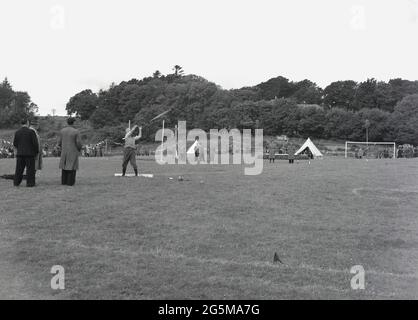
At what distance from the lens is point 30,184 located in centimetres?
1852

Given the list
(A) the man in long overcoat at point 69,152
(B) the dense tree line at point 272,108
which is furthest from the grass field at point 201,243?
(B) the dense tree line at point 272,108

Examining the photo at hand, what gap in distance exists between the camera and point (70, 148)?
19.0 meters

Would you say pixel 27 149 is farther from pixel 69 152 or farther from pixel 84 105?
pixel 84 105

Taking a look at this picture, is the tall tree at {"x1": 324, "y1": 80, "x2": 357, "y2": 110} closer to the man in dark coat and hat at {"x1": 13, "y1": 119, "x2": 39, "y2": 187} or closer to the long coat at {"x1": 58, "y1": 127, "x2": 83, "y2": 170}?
the long coat at {"x1": 58, "y1": 127, "x2": 83, "y2": 170}

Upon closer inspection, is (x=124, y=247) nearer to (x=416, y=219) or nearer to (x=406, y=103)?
(x=416, y=219)

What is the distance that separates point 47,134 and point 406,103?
97656 mm

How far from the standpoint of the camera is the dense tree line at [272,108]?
135 metres

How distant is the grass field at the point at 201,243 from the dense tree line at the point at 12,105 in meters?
144

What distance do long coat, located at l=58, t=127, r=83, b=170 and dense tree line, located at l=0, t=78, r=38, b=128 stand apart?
14028 cm

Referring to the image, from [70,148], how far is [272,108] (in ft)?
434

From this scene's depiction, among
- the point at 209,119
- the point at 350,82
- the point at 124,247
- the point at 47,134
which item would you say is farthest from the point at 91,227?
the point at 350,82

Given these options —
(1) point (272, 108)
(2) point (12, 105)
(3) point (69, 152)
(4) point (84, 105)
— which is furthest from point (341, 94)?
(3) point (69, 152)

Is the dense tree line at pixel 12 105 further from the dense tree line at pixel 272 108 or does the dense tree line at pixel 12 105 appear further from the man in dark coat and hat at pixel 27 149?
the man in dark coat and hat at pixel 27 149

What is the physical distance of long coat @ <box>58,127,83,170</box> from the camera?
18750mm
